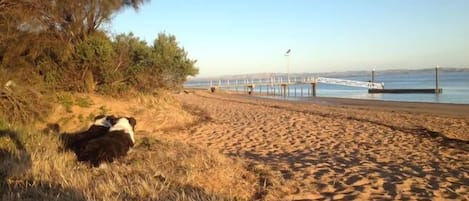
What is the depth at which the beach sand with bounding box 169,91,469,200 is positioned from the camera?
6070 mm

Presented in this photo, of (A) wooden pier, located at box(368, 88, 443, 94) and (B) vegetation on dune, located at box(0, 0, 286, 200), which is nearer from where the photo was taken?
(B) vegetation on dune, located at box(0, 0, 286, 200)

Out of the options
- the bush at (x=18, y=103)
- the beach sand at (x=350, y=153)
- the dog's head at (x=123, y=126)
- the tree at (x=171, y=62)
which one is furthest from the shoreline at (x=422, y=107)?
the bush at (x=18, y=103)

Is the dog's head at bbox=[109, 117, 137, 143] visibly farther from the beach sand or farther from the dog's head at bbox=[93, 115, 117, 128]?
the beach sand

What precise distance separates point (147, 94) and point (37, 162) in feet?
27.5

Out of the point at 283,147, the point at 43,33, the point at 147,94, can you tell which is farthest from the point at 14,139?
the point at 147,94

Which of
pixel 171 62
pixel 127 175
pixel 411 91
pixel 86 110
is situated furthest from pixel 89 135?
pixel 411 91

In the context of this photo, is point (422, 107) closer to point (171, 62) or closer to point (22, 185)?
point (171, 62)

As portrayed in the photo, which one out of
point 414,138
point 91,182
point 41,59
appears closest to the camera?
point 91,182

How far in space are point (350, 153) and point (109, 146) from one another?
15.7 ft

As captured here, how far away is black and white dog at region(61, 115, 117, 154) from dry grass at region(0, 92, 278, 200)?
23 cm

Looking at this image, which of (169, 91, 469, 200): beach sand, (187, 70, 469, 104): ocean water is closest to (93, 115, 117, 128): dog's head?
(169, 91, 469, 200): beach sand

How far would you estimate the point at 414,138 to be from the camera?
37.7 ft

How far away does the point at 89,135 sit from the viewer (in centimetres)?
823

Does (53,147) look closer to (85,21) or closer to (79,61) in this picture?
(79,61)
